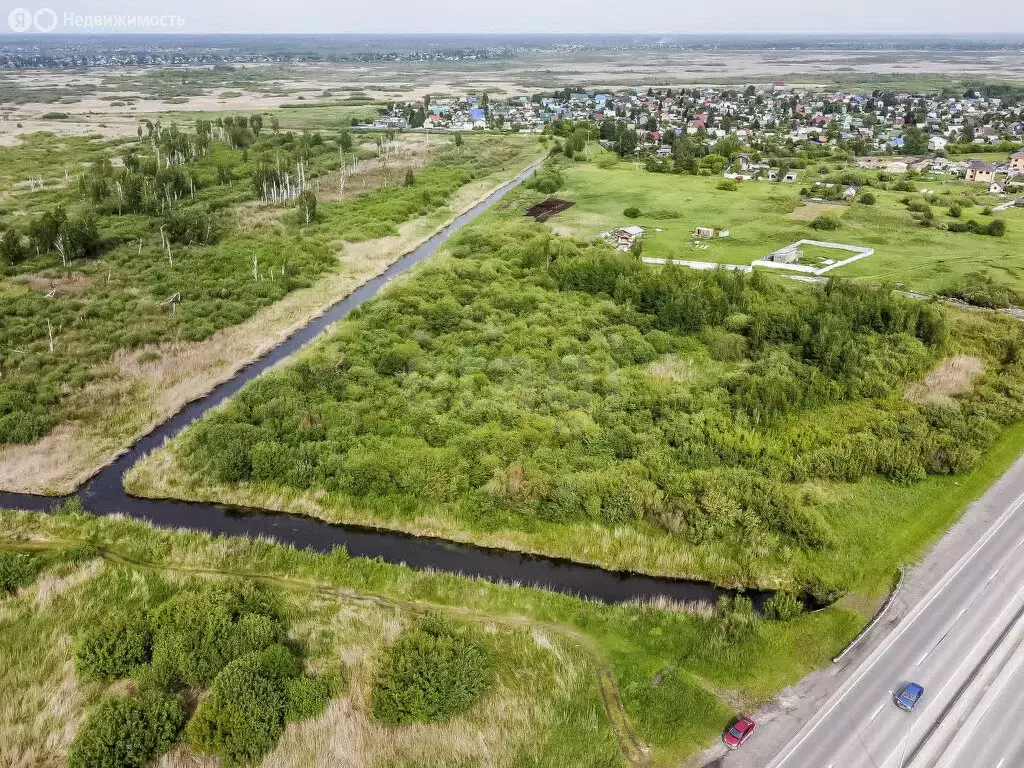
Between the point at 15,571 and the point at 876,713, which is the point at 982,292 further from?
the point at 15,571

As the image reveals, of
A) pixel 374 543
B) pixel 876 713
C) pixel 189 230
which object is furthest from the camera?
pixel 189 230

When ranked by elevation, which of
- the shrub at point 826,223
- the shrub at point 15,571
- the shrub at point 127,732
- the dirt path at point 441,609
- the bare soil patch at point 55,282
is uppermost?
the shrub at point 826,223

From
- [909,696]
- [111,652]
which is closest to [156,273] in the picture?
[111,652]

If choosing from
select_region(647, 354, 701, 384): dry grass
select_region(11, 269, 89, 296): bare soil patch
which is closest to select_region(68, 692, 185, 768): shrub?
select_region(647, 354, 701, 384): dry grass

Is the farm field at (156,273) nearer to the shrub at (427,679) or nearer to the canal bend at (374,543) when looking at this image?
the canal bend at (374,543)

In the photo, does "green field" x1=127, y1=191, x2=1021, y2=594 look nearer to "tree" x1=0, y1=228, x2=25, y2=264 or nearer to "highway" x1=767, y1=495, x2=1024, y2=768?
"highway" x1=767, y1=495, x2=1024, y2=768

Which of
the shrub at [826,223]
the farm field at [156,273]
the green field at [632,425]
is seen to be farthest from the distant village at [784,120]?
the green field at [632,425]
